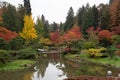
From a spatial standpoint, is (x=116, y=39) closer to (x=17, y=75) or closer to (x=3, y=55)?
(x=3, y=55)

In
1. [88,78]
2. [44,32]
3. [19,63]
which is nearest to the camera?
[88,78]

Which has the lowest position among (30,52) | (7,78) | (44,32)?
(7,78)

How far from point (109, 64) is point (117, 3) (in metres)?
20.9

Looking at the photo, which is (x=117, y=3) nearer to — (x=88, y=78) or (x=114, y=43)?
(x=114, y=43)

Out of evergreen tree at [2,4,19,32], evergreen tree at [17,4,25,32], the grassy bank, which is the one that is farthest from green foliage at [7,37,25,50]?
evergreen tree at [17,4,25,32]

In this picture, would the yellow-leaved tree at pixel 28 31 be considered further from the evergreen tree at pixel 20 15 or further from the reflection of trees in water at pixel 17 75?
the reflection of trees in water at pixel 17 75

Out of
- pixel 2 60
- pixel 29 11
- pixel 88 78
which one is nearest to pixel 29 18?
pixel 29 11

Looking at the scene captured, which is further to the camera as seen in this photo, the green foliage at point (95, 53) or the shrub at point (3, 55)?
the green foliage at point (95, 53)

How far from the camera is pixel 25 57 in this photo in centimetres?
3928

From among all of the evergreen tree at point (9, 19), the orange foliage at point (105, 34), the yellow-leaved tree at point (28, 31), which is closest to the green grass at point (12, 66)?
the orange foliage at point (105, 34)

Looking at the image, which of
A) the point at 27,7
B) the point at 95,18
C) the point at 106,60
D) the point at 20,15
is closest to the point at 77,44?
the point at 95,18

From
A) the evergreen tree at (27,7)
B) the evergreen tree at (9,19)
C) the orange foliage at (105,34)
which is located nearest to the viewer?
the orange foliage at (105,34)

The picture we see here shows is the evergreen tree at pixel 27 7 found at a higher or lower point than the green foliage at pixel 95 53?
higher

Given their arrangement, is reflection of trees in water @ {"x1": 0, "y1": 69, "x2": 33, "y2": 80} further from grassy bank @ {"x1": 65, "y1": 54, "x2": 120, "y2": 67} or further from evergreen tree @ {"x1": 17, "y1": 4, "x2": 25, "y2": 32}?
evergreen tree @ {"x1": 17, "y1": 4, "x2": 25, "y2": 32}
